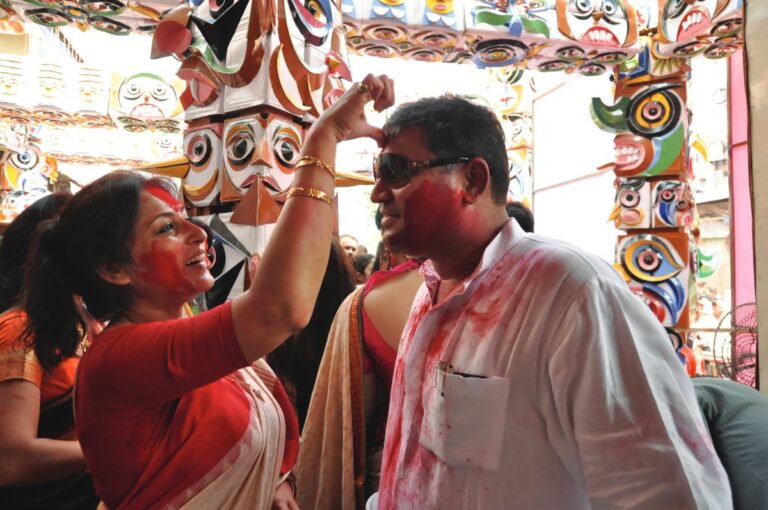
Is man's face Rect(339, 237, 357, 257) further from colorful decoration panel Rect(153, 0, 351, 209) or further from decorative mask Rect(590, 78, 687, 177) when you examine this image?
colorful decoration panel Rect(153, 0, 351, 209)

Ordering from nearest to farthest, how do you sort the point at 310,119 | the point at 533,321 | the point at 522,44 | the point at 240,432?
the point at 533,321, the point at 240,432, the point at 310,119, the point at 522,44

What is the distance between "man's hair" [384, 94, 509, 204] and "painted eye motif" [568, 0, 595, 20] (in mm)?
4769

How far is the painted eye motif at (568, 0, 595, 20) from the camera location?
5.58m

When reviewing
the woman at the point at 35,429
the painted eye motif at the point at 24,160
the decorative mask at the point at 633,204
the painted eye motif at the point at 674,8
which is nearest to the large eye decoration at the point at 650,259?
the decorative mask at the point at 633,204

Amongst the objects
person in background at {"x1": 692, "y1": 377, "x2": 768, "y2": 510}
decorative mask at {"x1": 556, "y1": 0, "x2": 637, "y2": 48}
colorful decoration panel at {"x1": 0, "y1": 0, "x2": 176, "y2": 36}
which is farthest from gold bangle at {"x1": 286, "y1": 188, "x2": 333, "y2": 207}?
decorative mask at {"x1": 556, "y1": 0, "x2": 637, "y2": 48}

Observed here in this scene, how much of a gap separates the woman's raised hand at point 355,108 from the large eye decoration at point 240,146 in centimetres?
A: 156

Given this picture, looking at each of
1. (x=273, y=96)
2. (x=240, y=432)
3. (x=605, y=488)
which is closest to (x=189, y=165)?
(x=273, y=96)

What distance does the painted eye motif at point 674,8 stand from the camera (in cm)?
527

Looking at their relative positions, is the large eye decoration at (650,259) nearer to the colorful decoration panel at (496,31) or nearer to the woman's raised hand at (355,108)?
the colorful decoration panel at (496,31)

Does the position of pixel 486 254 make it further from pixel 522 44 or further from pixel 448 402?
pixel 522 44

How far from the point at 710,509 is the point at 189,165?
2.75 metres

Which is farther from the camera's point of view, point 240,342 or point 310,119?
point 310,119

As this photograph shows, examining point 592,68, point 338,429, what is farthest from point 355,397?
point 592,68

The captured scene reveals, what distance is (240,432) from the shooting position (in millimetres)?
1468
